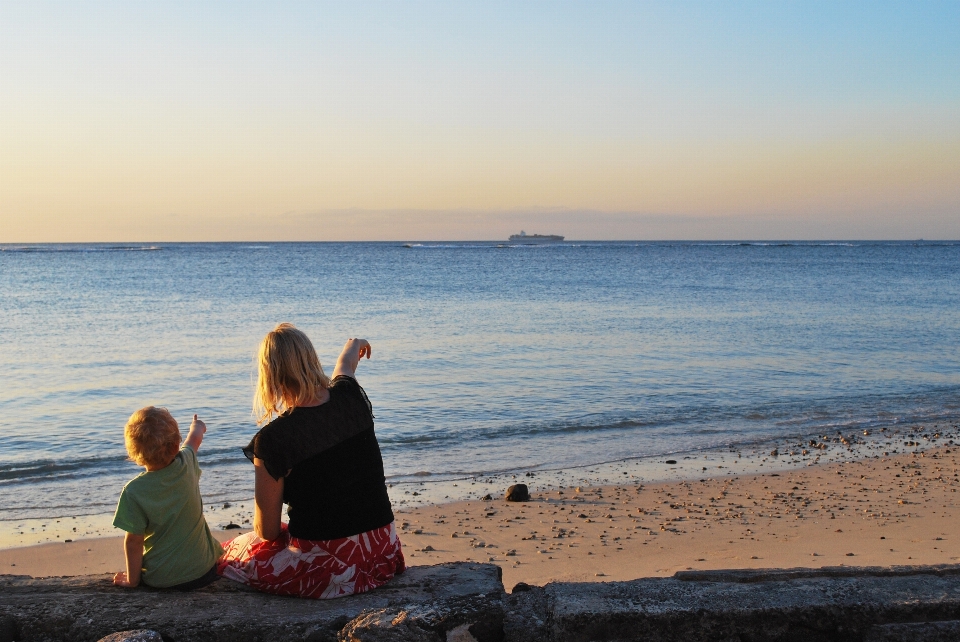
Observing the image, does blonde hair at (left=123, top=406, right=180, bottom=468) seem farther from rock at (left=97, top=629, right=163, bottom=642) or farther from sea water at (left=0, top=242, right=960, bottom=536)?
sea water at (left=0, top=242, right=960, bottom=536)

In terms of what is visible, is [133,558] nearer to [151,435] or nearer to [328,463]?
[151,435]

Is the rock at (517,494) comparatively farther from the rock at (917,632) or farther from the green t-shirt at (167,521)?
the rock at (917,632)

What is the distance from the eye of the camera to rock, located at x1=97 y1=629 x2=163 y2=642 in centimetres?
309

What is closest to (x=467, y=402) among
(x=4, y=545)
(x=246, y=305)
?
(x=4, y=545)

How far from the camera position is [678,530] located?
6832mm

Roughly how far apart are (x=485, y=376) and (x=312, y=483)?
10.7 m

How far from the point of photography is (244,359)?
1619cm

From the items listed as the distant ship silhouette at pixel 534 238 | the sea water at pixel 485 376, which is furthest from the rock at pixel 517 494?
the distant ship silhouette at pixel 534 238

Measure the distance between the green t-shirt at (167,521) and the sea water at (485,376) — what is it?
1.91 metres

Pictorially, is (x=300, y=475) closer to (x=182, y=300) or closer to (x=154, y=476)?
(x=154, y=476)

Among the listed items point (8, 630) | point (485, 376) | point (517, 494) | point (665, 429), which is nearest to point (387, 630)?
point (8, 630)

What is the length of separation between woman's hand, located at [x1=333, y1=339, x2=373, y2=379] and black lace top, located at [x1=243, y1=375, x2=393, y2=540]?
7.0 inches

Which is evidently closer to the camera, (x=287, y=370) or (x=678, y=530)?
(x=287, y=370)

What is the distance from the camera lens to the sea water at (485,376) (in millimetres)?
9477
